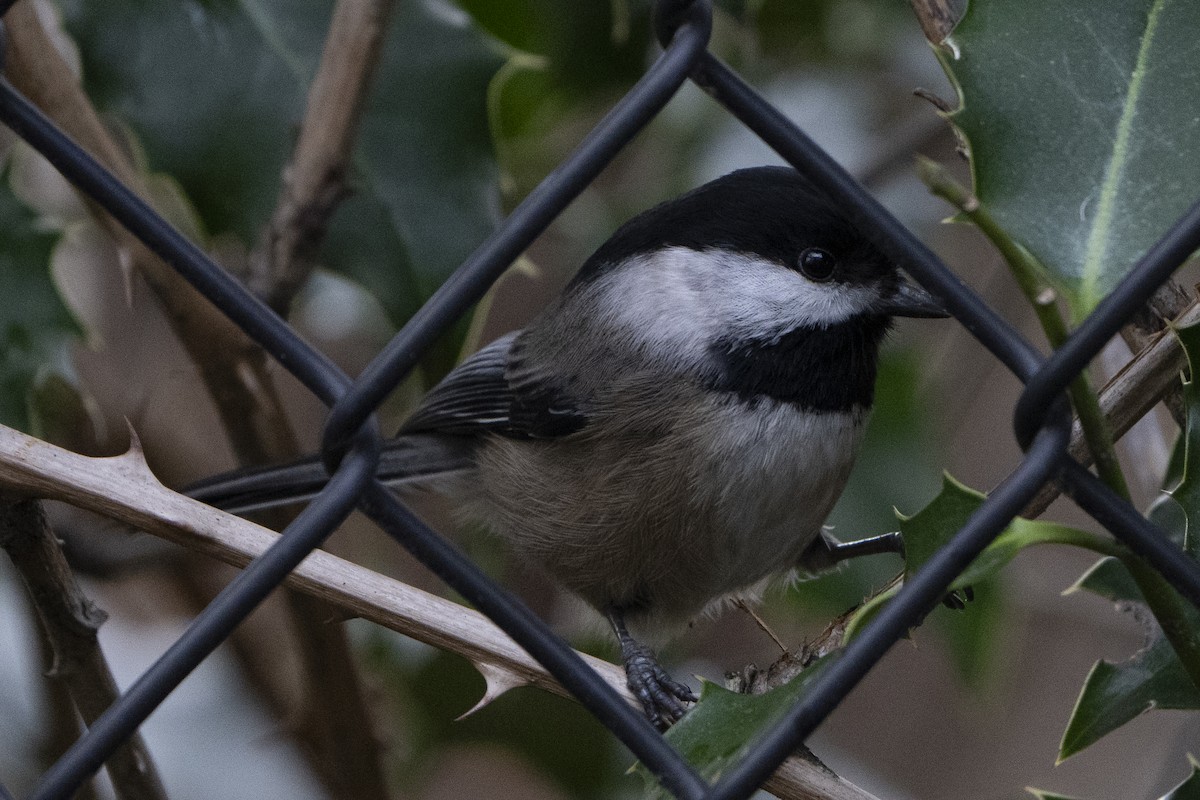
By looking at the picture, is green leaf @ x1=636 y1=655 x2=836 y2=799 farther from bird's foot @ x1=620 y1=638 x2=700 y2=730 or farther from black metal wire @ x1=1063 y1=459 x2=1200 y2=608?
bird's foot @ x1=620 y1=638 x2=700 y2=730

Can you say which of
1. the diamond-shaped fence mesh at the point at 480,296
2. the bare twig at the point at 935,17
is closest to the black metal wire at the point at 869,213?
the diamond-shaped fence mesh at the point at 480,296

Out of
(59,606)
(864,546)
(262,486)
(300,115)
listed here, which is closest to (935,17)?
(864,546)

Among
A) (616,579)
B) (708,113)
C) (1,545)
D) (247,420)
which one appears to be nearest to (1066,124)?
(1,545)

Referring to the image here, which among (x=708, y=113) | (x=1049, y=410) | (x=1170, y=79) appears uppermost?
(x=708, y=113)

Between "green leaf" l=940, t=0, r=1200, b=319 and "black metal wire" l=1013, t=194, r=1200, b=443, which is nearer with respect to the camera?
"black metal wire" l=1013, t=194, r=1200, b=443

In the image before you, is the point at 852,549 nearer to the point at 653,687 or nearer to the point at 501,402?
the point at 653,687

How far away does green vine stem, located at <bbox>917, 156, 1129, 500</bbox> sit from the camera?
0.69m

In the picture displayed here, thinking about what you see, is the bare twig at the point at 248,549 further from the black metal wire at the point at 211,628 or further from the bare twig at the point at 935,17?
the bare twig at the point at 935,17

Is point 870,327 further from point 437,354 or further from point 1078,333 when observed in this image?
point 1078,333

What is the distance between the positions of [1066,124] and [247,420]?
1419 mm

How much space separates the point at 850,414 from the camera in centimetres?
171

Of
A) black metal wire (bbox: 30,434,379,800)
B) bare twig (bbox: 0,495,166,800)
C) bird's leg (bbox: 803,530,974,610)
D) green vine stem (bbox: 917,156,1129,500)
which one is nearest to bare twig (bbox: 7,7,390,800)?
bare twig (bbox: 0,495,166,800)

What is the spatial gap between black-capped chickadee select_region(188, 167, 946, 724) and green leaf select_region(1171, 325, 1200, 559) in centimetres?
62

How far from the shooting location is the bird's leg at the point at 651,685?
157 centimetres
